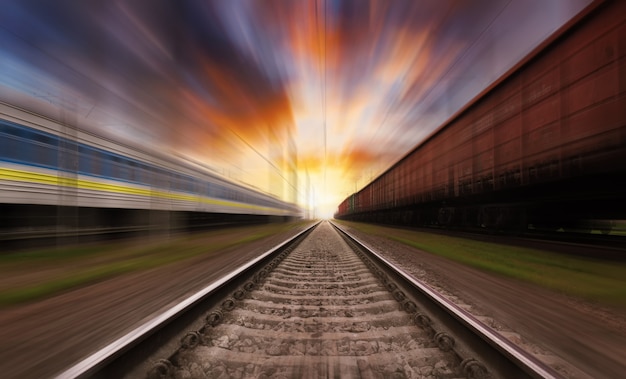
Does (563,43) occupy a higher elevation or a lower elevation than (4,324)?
higher

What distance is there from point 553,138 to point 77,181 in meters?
12.7

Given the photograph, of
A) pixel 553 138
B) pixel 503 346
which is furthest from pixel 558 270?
pixel 503 346

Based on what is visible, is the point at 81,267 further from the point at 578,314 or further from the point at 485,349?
the point at 578,314

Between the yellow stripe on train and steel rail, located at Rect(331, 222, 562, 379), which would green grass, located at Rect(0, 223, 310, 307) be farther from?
steel rail, located at Rect(331, 222, 562, 379)

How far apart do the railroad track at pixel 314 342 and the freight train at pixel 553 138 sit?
5.34 metres

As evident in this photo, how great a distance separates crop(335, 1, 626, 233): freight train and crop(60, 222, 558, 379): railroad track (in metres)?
5.34

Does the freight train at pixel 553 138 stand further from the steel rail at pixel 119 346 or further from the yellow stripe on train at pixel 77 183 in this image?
the yellow stripe on train at pixel 77 183

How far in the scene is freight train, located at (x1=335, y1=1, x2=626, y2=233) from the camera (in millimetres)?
5500

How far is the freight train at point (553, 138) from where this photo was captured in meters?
5.50

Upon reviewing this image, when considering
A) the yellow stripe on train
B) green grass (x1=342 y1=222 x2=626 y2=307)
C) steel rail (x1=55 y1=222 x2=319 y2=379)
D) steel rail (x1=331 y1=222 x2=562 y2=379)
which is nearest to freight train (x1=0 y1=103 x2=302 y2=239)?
the yellow stripe on train

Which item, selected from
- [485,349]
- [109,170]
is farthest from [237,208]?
[485,349]

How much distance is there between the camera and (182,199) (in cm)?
1442

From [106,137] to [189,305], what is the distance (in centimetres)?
1001

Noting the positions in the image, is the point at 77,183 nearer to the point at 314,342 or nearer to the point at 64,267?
the point at 64,267
